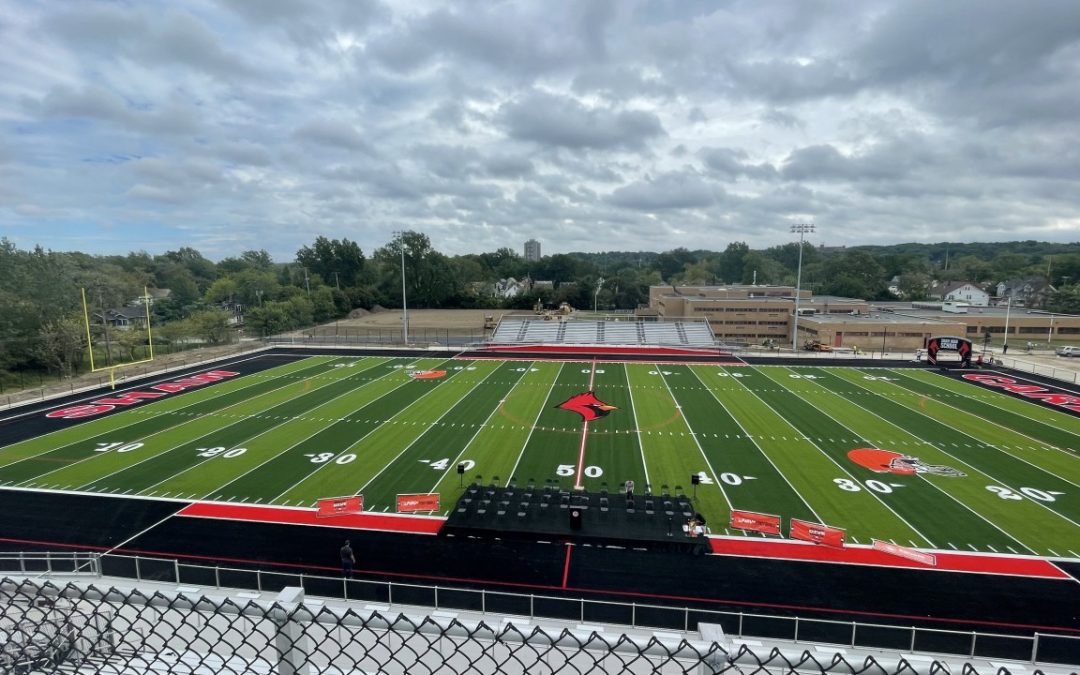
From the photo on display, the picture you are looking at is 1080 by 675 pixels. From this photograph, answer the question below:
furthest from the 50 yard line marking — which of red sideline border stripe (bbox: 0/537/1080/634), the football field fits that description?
red sideline border stripe (bbox: 0/537/1080/634)

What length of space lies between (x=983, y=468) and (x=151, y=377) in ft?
140

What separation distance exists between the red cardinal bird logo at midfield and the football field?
145mm

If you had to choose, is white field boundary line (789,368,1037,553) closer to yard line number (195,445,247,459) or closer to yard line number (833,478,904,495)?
yard line number (833,478,904,495)

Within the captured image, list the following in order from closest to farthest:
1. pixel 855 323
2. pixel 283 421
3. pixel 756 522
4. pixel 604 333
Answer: pixel 756 522 < pixel 283 421 < pixel 855 323 < pixel 604 333

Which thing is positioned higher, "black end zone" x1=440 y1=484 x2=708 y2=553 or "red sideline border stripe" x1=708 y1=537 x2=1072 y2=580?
"black end zone" x1=440 y1=484 x2=708 y2=553

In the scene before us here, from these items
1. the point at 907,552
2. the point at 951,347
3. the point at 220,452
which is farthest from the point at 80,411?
the point at 951,347

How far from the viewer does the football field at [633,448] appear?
52.4 feet

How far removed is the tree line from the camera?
37.0 m

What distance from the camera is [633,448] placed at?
20.8 metres

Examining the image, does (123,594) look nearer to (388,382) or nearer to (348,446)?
(348,446)

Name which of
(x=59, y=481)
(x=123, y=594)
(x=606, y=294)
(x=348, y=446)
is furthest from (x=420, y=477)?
(x=606, y=294)

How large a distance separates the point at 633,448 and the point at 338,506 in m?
11.0

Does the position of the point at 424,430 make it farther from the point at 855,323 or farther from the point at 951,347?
the point at 855,323

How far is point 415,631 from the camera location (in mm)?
2059
